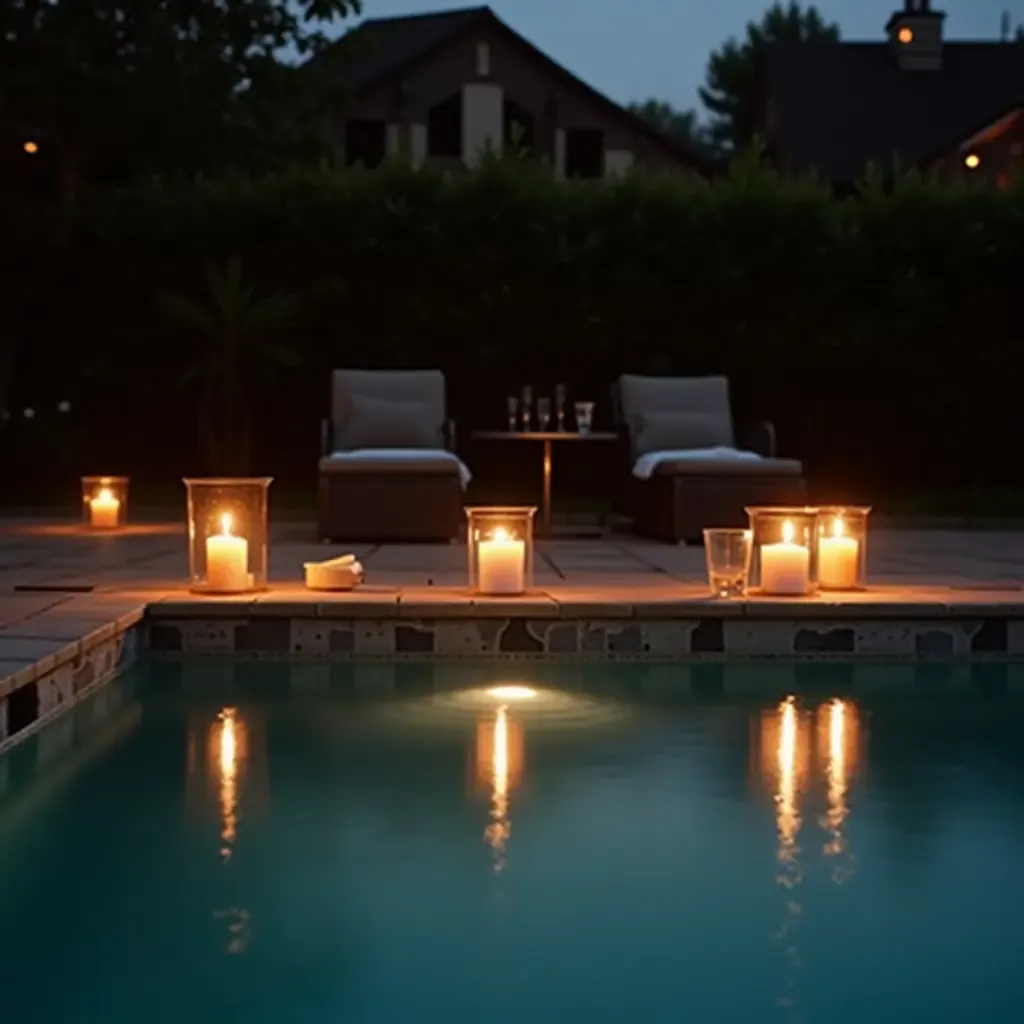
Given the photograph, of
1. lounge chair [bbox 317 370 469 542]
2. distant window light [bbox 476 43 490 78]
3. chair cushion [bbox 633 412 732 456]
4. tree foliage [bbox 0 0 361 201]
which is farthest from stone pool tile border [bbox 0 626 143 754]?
distant window light [bbox 476 43 490 78]

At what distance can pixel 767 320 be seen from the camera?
10867 mm

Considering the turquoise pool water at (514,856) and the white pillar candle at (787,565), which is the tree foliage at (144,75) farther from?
the turquoise pool water at (514,856)

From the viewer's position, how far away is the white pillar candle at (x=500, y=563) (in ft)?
17.7

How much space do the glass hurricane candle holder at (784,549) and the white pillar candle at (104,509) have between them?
452cm

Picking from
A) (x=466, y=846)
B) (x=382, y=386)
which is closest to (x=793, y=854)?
(x=466, y=846)

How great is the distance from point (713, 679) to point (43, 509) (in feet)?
21.2

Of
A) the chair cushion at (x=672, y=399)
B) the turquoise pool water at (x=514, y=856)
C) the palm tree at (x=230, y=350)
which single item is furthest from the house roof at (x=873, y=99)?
the turquoise pool water at (x=514, y=856)

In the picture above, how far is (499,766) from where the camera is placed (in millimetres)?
3832

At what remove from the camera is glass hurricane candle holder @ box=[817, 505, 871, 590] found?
18.9 ft

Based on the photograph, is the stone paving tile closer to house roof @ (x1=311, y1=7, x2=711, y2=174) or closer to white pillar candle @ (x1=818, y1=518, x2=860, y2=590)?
white pillar candle @ (x1=818, y1=518, x2=860, y2=590)

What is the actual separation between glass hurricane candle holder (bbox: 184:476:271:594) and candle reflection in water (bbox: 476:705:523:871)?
4.43ft

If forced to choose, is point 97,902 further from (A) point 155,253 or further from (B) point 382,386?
(A) point 155,253

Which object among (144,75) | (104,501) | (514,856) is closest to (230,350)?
(104,501)

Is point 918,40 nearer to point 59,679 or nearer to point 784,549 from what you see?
point 784,549
